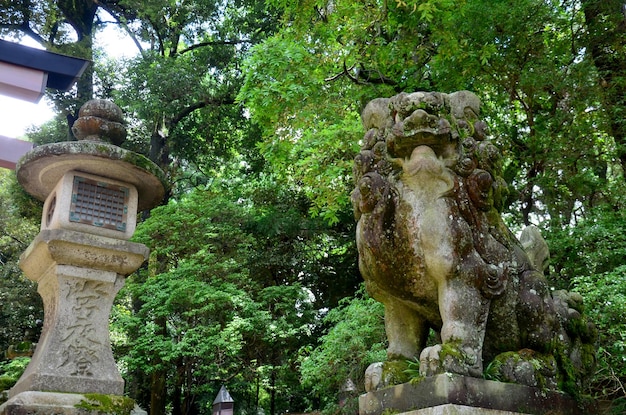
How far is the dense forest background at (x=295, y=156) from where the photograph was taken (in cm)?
791

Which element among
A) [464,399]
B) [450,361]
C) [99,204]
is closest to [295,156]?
[99,204]

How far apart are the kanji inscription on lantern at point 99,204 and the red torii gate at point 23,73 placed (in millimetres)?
685

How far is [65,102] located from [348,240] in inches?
292

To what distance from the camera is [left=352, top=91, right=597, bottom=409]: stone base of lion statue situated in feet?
9.94

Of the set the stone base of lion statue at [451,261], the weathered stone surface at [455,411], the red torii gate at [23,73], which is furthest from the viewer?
the red torii gate at [23,73]

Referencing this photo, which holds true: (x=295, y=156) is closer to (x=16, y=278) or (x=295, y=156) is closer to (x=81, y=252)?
(x=81, y=252)

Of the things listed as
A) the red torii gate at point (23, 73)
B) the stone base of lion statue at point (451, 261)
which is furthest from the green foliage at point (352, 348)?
the red torii gate at point (23, 73)

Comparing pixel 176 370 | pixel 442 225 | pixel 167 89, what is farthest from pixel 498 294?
pixel 167 89

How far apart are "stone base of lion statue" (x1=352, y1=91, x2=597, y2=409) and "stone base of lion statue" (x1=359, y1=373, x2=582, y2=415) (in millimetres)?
66

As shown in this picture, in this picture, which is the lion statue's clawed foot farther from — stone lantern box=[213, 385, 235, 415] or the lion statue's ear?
stone lantern box=[213, 385, 235, 415]

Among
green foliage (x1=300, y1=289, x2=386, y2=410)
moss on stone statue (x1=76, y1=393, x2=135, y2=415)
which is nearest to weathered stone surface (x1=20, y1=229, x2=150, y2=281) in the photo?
moss on stone statue (x1=76, y1=393, x2=135, y2=415)

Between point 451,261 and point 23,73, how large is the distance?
3849 millimetres

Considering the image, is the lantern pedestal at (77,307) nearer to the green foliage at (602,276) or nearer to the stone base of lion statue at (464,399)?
the stone base of lion statue at (464,399)

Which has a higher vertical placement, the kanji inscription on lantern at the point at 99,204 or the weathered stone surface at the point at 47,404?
the kanji inscription on lantern at the point at 99,204
